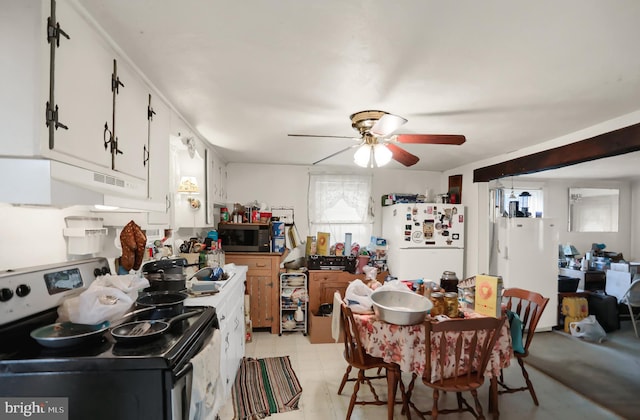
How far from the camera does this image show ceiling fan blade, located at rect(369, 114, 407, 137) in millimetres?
1703

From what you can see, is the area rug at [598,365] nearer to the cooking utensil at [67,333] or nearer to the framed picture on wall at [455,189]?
the framed picture on wall at [455,189]

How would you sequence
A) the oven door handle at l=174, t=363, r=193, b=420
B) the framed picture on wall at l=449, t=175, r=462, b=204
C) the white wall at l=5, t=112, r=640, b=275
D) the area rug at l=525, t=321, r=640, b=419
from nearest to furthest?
the oven door handle at l=174, t=363, r=193, b=420 < the area rug at l=525, t=321, r=640, b=419 < the white wall at l=5, t=112, r=640, b=275 < the framed picture on wall at l=449, t=175, r=462, b=204

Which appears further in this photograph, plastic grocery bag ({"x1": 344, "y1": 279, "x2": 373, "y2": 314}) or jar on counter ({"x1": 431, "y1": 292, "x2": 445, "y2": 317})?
plastic grocery bag ({"x1": 344, "y1": 279, "x2": 373, "y2": 314})

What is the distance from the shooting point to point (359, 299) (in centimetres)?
221

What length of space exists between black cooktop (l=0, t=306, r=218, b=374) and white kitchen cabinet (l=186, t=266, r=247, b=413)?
0.45m

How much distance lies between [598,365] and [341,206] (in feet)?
10.8

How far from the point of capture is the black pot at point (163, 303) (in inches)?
55.5

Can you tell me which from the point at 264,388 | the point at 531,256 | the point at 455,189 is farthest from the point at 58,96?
the point at 531,256

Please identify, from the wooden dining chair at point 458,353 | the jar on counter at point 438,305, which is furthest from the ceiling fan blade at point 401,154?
the wooden dining chair at point 458,353

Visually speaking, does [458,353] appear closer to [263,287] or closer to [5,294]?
[5,294]

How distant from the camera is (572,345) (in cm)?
347

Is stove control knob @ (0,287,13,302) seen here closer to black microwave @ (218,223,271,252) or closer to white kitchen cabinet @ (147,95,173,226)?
white kitchen cabinet @ (147,95,173,226)

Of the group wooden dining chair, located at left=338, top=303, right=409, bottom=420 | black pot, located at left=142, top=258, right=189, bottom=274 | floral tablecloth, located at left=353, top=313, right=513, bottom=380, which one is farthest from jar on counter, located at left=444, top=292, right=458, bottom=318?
black pot, located at left=142, top=258, right=189, bottom=274

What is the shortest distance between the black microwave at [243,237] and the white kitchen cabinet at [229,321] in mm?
725
